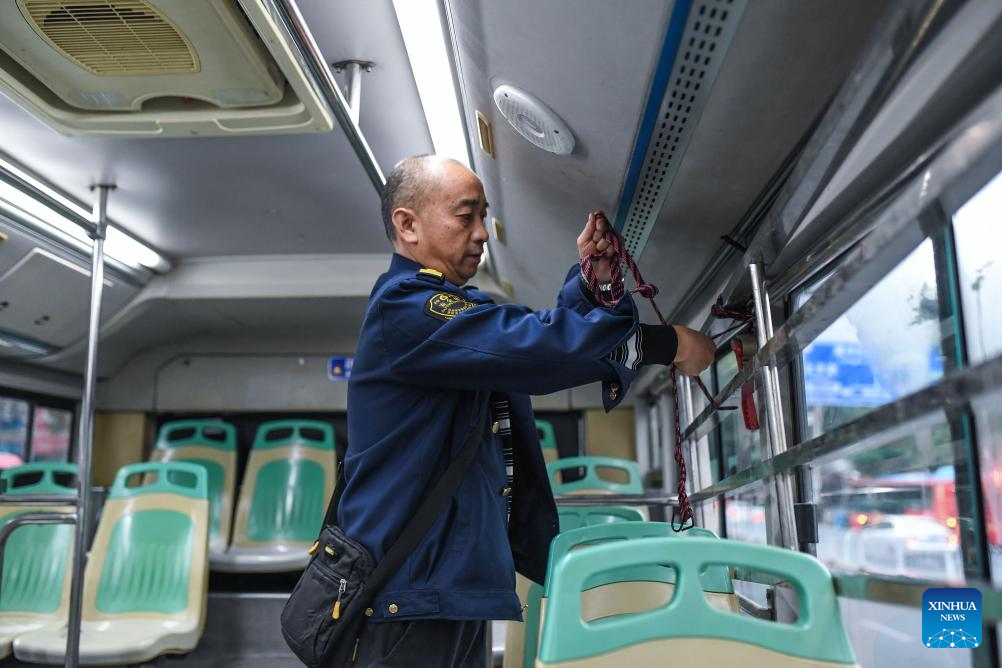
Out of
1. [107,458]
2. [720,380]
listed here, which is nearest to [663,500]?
[720,380]

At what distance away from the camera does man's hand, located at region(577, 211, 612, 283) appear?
1.71 metres

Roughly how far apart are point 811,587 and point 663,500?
2.26m

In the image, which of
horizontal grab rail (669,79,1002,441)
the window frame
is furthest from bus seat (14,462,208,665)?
horizontal grab rail (669,79,1002,441)

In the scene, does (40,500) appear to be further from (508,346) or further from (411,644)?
(508,346)

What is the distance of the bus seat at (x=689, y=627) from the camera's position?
1045mm

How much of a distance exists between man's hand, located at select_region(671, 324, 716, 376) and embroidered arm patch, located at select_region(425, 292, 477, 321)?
1.41ft

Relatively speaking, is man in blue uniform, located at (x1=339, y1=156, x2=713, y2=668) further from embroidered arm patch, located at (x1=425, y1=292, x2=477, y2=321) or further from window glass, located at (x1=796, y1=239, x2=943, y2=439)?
window glass, located at (x1=796, y1=239, x2=943, y2=439)

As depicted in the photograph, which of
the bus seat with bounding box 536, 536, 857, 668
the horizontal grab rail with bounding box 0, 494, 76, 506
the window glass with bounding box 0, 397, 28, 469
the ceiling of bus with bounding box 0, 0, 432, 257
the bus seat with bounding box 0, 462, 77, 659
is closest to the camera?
the bus seat with bounding box 536, 536, 857, 668

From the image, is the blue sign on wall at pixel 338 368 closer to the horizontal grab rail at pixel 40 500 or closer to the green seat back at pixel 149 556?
the green seat back at pixel 149 556

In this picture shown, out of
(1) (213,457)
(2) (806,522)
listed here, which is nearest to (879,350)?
(2) (806,522)

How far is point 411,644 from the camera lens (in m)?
1.52

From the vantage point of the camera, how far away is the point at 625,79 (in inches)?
68.5

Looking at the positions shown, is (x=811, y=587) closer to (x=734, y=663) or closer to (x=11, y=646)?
(x=734, y=663)

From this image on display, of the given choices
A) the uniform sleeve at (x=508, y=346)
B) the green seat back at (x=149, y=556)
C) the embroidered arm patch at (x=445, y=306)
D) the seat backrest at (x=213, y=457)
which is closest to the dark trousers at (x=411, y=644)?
the uniform sleeve at (x=508, y=346)
